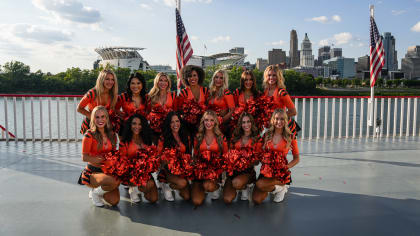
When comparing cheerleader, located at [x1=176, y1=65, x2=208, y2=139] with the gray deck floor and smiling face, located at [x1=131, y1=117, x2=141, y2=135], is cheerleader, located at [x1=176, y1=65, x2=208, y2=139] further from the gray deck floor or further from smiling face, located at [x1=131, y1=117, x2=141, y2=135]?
the gray deck floor

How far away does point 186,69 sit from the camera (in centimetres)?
346

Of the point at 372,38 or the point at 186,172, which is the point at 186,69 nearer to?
the point at 186,172

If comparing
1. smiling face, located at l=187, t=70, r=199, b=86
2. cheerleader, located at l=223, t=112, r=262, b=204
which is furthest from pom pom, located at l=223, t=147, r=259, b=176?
smiling face, located at l=187, t=70, r=199, b=86

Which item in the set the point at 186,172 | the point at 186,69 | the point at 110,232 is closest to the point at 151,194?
the point at 186,172

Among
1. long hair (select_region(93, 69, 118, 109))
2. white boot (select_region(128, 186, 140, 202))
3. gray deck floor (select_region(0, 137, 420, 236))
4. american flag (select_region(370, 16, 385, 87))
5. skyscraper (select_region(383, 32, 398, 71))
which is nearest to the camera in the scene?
gray deck floor (select_region(0, 137, 420, 236))

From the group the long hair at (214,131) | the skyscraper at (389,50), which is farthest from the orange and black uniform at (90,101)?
the skyscraper at (389,50)

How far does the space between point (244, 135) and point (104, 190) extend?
1.46m

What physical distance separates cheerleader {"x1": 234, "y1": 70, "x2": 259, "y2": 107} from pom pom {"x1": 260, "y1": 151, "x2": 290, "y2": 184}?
Result: 2.37 feet

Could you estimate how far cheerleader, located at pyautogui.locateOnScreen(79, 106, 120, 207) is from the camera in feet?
9.11

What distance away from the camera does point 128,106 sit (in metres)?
3.32

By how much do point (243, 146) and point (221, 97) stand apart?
2.22 ft

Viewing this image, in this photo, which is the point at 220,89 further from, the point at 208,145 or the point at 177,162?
the point at 177,162

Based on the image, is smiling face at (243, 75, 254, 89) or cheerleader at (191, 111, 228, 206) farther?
smiling face at (243, 75, 254, 89)

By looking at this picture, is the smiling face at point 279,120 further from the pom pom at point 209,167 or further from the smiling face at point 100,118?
the smiling face at point 100,118
